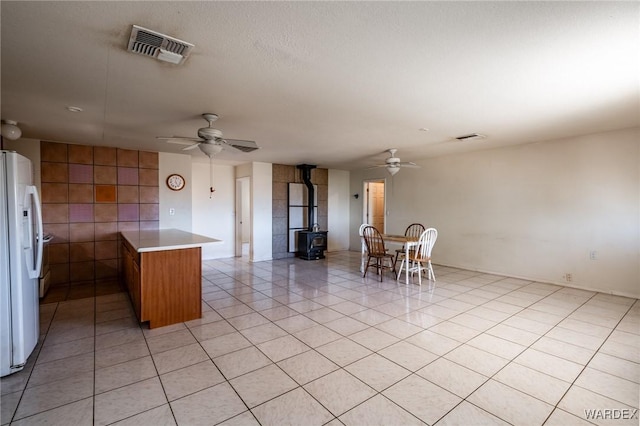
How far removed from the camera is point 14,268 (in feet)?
7.40

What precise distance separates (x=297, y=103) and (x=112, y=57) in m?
1.55

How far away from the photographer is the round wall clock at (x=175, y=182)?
572cm

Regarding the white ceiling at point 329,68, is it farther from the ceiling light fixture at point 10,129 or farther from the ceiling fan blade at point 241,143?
the ceiling fan blade at point 241,143

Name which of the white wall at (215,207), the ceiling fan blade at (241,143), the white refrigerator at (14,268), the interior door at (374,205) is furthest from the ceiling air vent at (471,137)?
the white wall at (215,207)

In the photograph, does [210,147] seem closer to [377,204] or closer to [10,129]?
[10,129]

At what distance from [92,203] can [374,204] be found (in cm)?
662

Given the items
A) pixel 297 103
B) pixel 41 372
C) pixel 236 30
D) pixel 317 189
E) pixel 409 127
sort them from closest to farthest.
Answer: pixel 236 30, pixel 41 372, pixel 297 103, pixel 409 127, pixel 317 189

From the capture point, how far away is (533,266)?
16.5ft

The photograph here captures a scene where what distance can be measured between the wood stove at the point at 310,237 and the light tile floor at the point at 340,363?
9.96 feet

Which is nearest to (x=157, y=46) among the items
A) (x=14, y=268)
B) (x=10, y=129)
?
Result: (x=14, y=268)

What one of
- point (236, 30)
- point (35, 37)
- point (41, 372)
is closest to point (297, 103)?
point (236, 30)

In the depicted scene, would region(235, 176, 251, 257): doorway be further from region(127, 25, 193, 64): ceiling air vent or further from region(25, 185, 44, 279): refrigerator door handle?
region(127, 25, 193, 64): ceiling air vent

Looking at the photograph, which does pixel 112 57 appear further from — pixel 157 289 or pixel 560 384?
pixel 560 384

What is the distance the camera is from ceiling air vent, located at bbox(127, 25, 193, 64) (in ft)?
5.88
